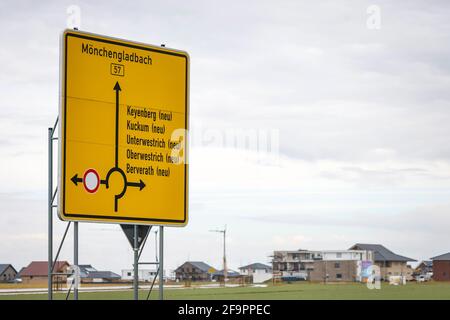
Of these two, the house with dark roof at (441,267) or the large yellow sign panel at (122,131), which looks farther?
the house with dark roof at (441,267)

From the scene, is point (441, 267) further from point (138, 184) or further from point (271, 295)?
point (138, 184)

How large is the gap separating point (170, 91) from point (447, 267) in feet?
447

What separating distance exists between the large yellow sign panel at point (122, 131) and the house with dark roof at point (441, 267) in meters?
134

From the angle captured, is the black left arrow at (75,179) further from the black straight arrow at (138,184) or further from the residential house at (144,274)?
the residential house at (144,274)

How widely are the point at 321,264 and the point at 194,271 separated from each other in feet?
116

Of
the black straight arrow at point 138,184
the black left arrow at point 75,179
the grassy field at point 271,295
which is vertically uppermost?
the black left arrow at point 75,179

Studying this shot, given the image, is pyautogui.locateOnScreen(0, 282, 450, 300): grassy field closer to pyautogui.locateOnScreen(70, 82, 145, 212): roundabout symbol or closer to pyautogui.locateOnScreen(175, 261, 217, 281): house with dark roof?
pyautogui.locateOnScreen(70, 82, 145, 212): roundabout symbol

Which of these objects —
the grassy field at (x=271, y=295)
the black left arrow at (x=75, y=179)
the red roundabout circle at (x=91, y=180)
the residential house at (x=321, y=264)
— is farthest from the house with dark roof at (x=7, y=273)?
the black left arrow at (x=75, y=179)

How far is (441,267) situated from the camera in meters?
142

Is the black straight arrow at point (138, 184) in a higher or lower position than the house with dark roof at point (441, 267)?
higher

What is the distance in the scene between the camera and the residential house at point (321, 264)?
6100 inches
